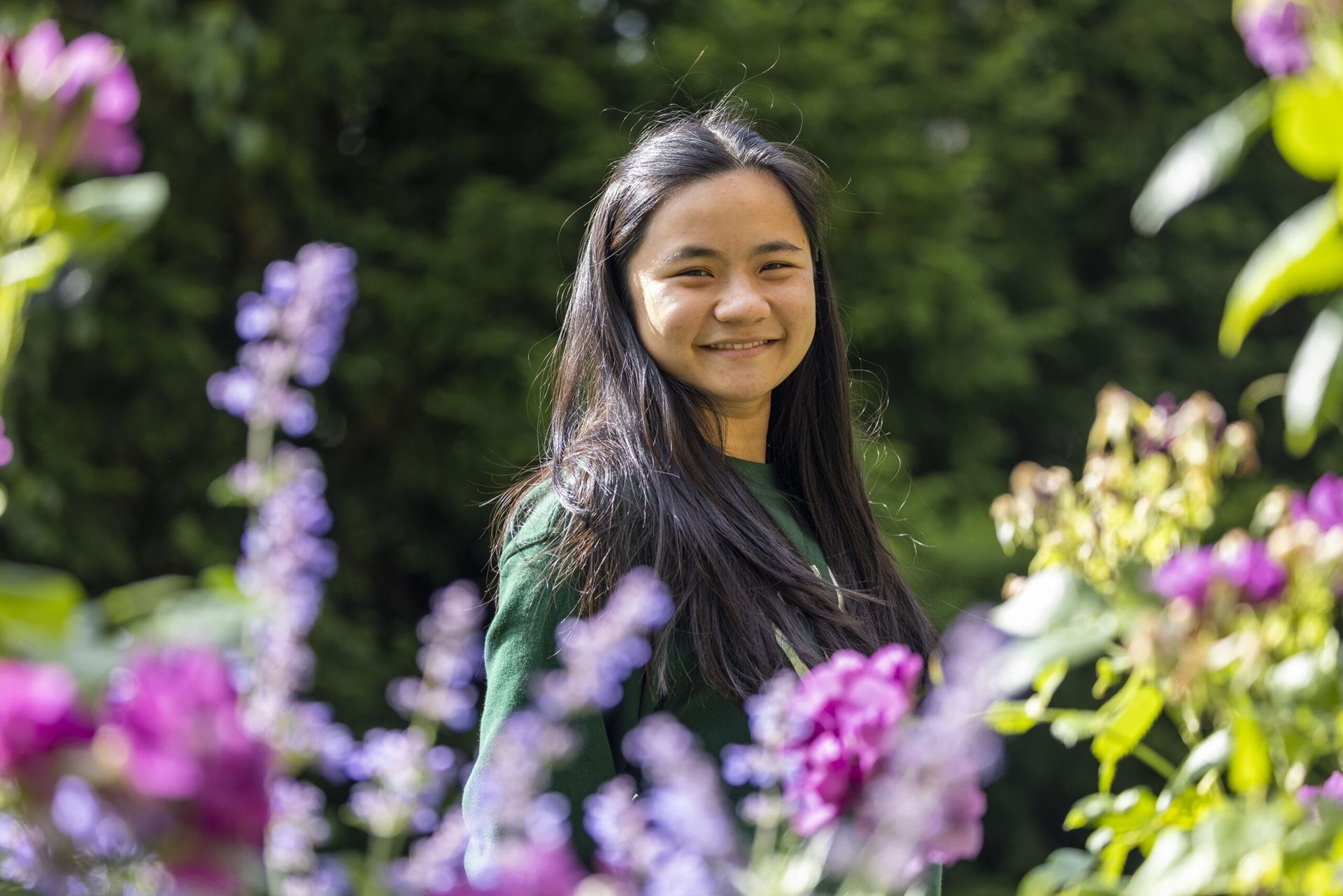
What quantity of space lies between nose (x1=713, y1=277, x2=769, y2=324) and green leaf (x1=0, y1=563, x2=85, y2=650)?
1321 millimetres

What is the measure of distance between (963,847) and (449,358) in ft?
14.3

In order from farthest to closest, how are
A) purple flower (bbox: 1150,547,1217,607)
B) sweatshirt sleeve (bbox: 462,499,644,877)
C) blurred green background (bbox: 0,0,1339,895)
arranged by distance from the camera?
blurred green background (bbox: 0,0,1339,895)
sweatshirt sleeve (bbox: 462,499,644,877)
purple flower (bbox: 1150,547,1217,607)

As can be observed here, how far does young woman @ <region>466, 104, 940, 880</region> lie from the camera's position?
65.6 inches

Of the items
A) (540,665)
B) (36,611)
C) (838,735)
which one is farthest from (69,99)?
(540,665)

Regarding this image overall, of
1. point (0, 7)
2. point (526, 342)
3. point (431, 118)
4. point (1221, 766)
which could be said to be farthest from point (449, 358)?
point (1221, 766)

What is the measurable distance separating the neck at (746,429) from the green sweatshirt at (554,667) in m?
0.34

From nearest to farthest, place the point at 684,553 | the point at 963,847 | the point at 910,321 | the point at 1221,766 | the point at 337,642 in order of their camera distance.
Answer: the point at 963,847 < the point at 1221,766 < the point at 684,553 < the point at 337,642 < the point at 910,321

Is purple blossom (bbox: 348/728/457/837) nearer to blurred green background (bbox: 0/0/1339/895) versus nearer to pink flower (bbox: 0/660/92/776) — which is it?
pink flower (bbox: 0/660/92/776)

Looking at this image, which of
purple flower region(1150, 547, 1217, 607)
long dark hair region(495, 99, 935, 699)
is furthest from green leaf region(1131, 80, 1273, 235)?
long dark hair region(495, 99, 935, 699)

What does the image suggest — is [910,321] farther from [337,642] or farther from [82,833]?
[82,833]

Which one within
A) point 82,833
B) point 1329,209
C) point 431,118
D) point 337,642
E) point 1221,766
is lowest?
point 337,642

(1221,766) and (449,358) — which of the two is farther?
(449,358)

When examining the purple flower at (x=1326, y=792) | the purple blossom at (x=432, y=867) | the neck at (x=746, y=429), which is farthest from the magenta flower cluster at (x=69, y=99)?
the neck at (x=746, y=429)

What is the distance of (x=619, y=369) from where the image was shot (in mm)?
1964
